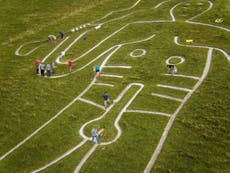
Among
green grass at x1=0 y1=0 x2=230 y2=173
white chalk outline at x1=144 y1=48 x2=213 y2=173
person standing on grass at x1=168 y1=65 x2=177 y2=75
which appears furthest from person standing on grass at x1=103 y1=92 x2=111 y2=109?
person standing on grass at x1=168 y1=65 x2=177 y2=75

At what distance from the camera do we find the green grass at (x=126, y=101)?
3400cm

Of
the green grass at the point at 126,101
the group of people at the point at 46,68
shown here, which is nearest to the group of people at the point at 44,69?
the group of people at the point at 46,68

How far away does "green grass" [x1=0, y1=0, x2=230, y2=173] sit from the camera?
34000 millimetres

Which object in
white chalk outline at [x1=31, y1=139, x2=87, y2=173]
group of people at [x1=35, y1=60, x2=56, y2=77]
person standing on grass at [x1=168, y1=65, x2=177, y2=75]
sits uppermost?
group of people at [x1=35, y1=60, x2=56, y2=77]

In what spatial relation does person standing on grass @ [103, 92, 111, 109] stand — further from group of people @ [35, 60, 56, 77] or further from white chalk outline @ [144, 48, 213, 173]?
group of people @ [35, 60, 56, 77]

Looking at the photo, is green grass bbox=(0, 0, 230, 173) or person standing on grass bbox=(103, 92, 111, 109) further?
person standing on grass bbox=(103, 92, 111, 109)

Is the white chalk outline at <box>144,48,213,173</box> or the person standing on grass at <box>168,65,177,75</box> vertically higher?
the person standing on grass at <box>168,65,177,75</box>

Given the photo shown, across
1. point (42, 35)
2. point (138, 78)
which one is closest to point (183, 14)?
point (138, 78)

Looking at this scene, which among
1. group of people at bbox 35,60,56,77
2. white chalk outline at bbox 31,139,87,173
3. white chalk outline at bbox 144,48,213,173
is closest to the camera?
white chalk outline at bbox 144,48,213,173

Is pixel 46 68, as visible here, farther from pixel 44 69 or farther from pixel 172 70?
pixel 172 70

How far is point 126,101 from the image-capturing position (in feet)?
143

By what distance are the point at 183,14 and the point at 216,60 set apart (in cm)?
2690

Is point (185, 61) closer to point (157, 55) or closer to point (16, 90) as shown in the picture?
point (157, 55)

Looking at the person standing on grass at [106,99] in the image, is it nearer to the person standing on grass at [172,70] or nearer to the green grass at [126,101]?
the green grass at [126,101]
